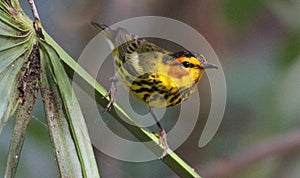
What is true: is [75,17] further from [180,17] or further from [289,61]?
[289,61]

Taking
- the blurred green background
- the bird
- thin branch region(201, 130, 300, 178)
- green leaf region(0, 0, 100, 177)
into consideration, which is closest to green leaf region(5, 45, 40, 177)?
green leaf region(0, 0, 100, 177)

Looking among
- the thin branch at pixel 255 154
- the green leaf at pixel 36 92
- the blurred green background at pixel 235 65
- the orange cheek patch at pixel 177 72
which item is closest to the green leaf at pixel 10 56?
the green leaf at pixel 36 92

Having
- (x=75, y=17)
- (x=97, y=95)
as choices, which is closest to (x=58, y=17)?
(x=75, y=17)

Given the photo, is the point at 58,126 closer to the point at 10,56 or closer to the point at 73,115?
the point at 73,115

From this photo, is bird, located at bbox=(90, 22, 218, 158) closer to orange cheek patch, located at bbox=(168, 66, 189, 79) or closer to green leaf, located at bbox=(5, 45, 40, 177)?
orange cheek patch, located at bbox=(168, 66, 189, 79)

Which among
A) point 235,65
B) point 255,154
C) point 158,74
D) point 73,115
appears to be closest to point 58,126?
point 73,115

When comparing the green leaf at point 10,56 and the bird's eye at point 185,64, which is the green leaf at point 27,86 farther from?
the bird's eye at point 185,64
